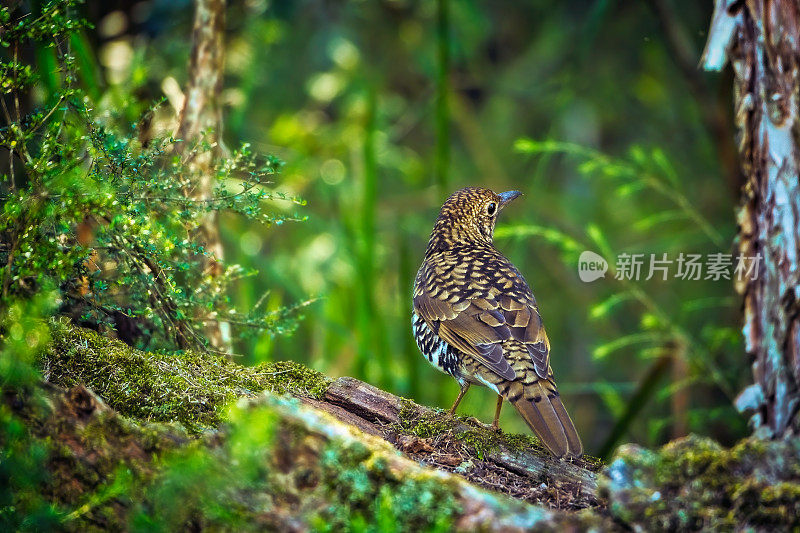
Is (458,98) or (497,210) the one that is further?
(458,98)

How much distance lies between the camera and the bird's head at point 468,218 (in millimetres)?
4996

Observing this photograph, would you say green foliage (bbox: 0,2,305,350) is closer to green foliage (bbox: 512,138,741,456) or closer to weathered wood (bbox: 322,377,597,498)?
weathered wood (bbox: 322,377,597,498)

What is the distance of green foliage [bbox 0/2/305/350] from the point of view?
292cm

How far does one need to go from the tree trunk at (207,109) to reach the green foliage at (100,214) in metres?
0.16

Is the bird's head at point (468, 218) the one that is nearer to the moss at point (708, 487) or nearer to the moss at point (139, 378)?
the moss at point (139, 378)

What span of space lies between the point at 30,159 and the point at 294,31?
507 cm

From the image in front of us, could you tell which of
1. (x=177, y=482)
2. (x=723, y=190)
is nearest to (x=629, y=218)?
(x=723, y=190)

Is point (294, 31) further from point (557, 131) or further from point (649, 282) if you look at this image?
point (649, 282)

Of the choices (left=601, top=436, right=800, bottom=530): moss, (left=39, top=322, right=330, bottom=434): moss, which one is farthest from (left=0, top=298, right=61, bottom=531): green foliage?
(left=601, top=436, right=800, bottom=530): moss

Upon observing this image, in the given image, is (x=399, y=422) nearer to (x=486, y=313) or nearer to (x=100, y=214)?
(x=486, y=313)

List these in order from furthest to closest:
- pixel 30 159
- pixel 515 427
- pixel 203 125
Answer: pixel 515 427
pixel 203 125
pixel 30 159

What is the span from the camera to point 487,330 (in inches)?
157

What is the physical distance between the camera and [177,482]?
229 cm

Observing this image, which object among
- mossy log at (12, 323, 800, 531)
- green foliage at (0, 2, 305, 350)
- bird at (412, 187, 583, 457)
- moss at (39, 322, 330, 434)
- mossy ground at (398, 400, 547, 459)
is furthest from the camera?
bird at (412, 187, 583, 457)
